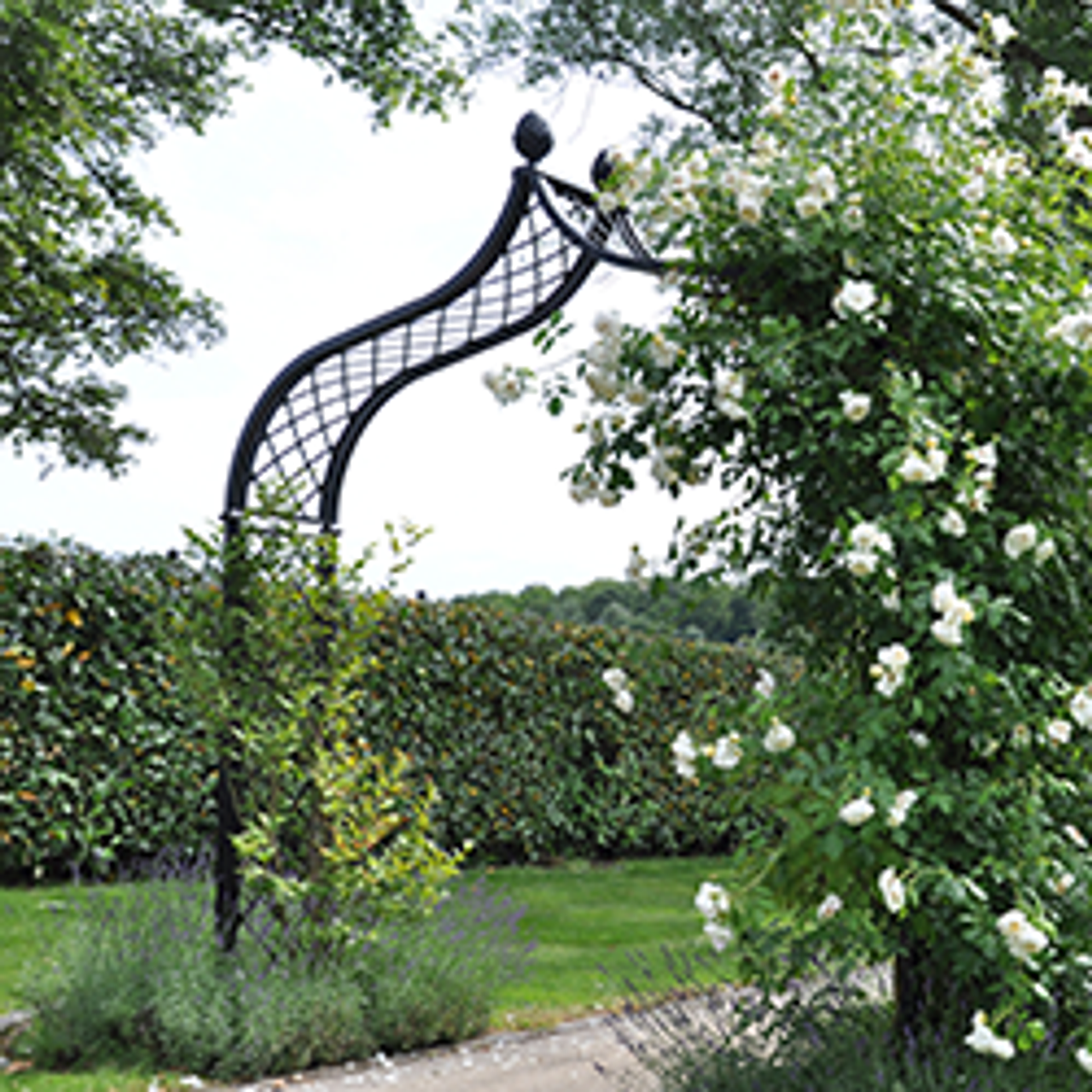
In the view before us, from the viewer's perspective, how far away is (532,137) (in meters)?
3.94

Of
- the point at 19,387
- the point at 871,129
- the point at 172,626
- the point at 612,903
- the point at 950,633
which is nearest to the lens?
the point at 950,633

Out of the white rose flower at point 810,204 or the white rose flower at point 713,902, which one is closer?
the white rose flower at point 713,902

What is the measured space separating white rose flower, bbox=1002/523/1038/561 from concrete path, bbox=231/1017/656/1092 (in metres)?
1.88

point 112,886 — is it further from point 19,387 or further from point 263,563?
point 19,387

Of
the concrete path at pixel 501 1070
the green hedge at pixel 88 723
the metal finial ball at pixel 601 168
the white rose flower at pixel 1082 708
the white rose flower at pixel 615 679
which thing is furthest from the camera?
the green hedge at pixel 88 723

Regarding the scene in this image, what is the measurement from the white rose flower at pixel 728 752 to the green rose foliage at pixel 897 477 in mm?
14

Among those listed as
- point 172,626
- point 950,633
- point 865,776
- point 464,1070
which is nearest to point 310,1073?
point 464,1070

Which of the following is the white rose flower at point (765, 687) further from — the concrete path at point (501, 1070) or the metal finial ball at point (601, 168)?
the metal finial ball at point (601, 168)

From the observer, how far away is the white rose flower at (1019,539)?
2502mm

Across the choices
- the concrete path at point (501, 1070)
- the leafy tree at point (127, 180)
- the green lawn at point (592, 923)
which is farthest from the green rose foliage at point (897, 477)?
the leafy tree at point (127, 180)

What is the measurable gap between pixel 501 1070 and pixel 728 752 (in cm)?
176

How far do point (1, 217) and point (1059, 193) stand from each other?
789cm

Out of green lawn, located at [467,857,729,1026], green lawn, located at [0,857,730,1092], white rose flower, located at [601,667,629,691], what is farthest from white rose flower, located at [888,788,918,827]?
green lawn, located at [467,857,729,1026]

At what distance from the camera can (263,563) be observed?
3895 mm
